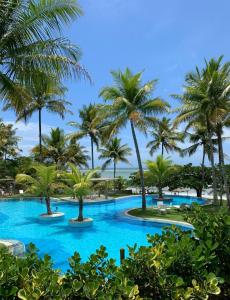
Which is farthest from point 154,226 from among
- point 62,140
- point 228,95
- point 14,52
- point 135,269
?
point 62,140

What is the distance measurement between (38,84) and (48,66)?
752 mm

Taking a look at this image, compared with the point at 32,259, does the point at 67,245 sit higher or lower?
lower

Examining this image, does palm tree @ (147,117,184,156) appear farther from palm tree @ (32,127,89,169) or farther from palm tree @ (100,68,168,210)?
palm tree @ (100,68,168,210)

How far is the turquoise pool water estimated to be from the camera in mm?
10477

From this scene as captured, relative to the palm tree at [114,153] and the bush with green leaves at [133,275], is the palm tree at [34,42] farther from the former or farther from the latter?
the palm tree at [114,153]

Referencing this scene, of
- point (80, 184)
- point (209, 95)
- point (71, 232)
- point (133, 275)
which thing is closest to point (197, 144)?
point (209, 95)

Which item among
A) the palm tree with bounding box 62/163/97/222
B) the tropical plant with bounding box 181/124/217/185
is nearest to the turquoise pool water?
the palm tree with bounding box 62/163/97/222

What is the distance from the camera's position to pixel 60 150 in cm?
2744

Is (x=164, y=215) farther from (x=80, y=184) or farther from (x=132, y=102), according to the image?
(x=132, y=102)

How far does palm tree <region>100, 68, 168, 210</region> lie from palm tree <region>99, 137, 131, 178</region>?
37.9ft

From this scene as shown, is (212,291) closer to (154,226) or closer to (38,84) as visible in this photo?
(38,84)

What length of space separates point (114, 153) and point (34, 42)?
20.5 meters

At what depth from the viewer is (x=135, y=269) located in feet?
10.4

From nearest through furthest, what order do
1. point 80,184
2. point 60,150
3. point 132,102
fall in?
1. point 80,184
2. point 132,102
3. point 60,150
